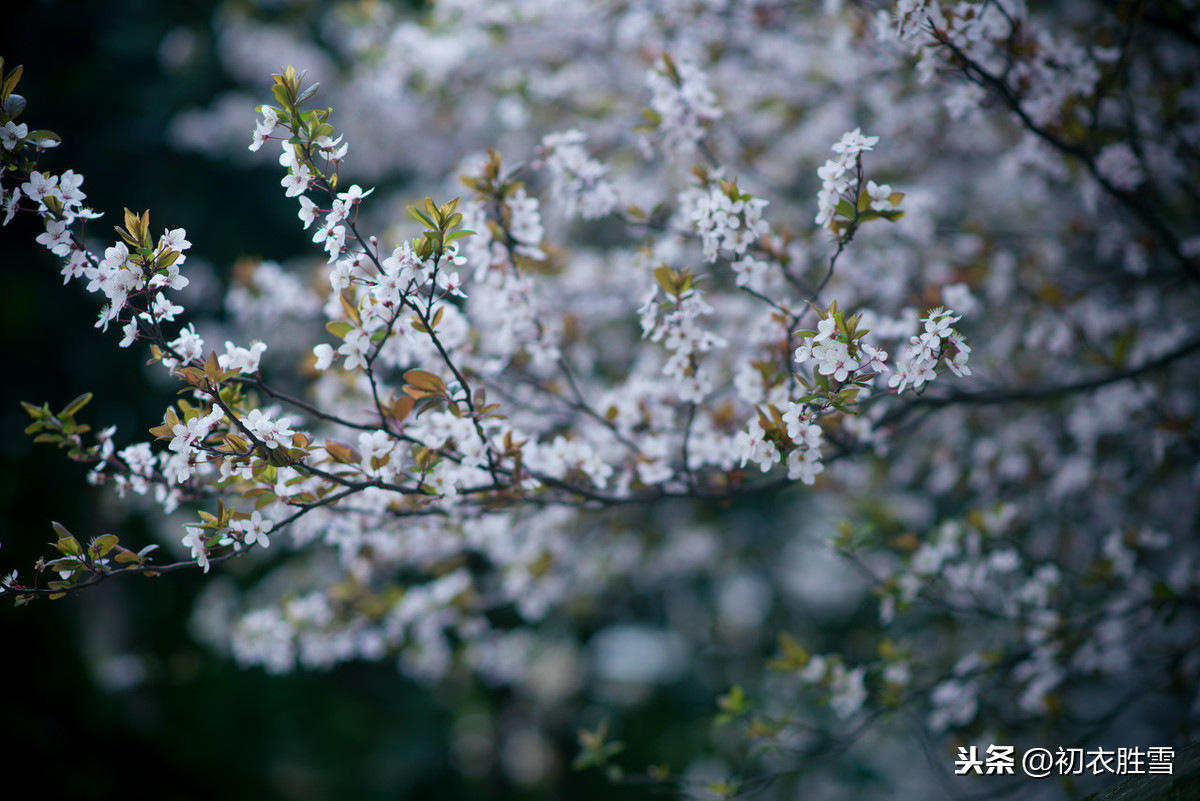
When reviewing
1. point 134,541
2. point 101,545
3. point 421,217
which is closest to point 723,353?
point 421,217

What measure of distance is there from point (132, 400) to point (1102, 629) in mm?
6152

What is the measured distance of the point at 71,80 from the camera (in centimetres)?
515

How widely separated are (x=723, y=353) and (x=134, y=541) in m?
4.82

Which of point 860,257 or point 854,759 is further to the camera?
point 854,759

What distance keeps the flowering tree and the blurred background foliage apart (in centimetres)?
57

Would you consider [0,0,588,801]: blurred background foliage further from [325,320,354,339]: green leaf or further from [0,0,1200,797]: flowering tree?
[325,320,354,339]: green leaf

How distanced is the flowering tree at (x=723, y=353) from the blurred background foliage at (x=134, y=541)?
0.57 m

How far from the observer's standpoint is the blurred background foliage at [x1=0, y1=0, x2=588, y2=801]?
5.17 m

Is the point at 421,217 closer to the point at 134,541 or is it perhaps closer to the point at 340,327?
the point at 340,327

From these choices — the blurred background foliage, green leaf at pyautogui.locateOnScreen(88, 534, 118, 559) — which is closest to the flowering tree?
green leaf at pyautogui.locateOnScreen(88, 534, 118, 559)

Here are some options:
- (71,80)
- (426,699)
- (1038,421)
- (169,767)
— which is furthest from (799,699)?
(71,80)

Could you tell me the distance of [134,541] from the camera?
576cm

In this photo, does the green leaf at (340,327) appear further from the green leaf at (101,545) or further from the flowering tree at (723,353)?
the green leaf at (101,545)

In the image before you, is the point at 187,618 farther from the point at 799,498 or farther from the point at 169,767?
the point at 799,498
